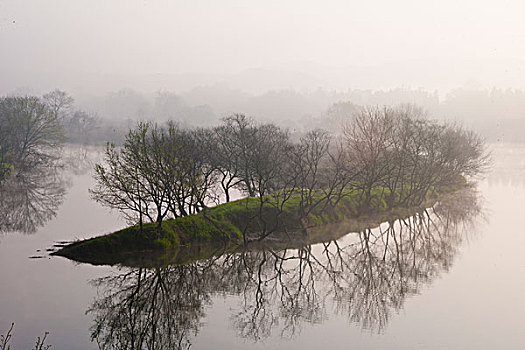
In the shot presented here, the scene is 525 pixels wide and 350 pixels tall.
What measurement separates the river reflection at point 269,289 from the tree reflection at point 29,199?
16.2 metres

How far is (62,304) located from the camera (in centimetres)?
2133

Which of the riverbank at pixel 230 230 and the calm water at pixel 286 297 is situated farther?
the riverbank at pixel 230 230

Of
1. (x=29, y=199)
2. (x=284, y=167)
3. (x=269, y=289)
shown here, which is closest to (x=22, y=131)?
(x=29, y=199)

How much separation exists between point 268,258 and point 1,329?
51.9 feet

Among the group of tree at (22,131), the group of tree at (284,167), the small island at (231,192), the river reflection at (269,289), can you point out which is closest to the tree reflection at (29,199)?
the group of tree at (22,131)

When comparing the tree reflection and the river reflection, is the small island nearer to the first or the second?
the river reflection

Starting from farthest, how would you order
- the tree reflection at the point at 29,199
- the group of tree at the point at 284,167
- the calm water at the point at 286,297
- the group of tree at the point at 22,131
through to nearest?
1. the group of tree at the point at 22,131
2. the tree reflection at the point at 29,199
3. the group of tree at the point at 284,167
4. the calm water at the point at 286,297

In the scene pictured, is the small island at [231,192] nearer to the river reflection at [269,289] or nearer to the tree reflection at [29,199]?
the river reflection at [269,289]

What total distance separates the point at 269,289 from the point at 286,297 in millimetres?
1254

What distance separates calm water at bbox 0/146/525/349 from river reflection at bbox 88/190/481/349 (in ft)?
0.22

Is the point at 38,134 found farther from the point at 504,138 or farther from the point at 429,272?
the point at 504,138

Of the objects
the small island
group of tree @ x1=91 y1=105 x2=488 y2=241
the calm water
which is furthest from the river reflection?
group of tree @ x1=91 y1=105 x2=488 y2=241

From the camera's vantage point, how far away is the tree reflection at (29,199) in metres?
38.6

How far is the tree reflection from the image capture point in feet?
127
